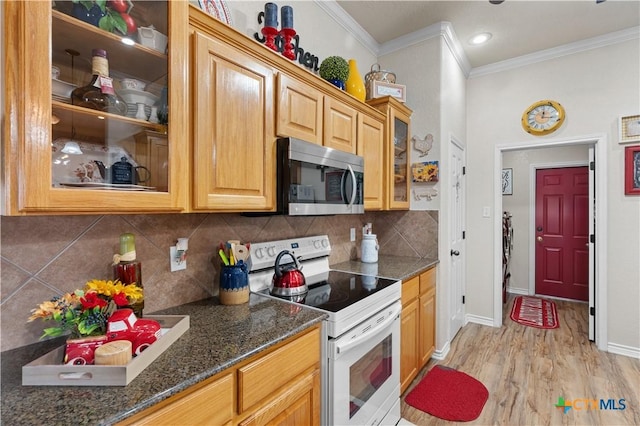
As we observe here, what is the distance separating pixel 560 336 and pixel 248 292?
3.31m

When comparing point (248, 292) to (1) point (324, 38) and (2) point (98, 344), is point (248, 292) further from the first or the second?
(1) point (324, 38)

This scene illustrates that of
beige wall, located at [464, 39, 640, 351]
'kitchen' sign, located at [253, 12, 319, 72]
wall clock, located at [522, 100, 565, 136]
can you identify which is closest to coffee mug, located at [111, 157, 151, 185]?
'kitchen' sign, located at [253, 12, 319, 72]

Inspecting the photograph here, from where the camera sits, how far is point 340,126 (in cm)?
196

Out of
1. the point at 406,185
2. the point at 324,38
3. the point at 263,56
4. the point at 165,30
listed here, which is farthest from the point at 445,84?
the point at 165,30

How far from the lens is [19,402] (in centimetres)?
72

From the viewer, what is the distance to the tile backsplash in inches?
38.7

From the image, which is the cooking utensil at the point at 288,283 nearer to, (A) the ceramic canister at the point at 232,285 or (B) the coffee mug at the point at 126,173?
(A) the ceramic canister at the point at 232,285

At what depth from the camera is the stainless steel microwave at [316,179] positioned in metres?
1.49

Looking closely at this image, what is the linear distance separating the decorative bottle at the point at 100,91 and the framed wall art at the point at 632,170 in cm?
375

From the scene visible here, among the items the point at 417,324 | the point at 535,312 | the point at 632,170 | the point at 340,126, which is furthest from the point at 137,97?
the point at 535,312

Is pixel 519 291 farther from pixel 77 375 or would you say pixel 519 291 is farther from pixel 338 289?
pixel 77 375

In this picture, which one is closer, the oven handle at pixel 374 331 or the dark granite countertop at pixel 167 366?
the dark granite countertop at pixel 167 366

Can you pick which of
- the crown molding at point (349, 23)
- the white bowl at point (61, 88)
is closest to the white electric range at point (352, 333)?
the white bowl at point (61, 88)

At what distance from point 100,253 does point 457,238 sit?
2999 millimetres
